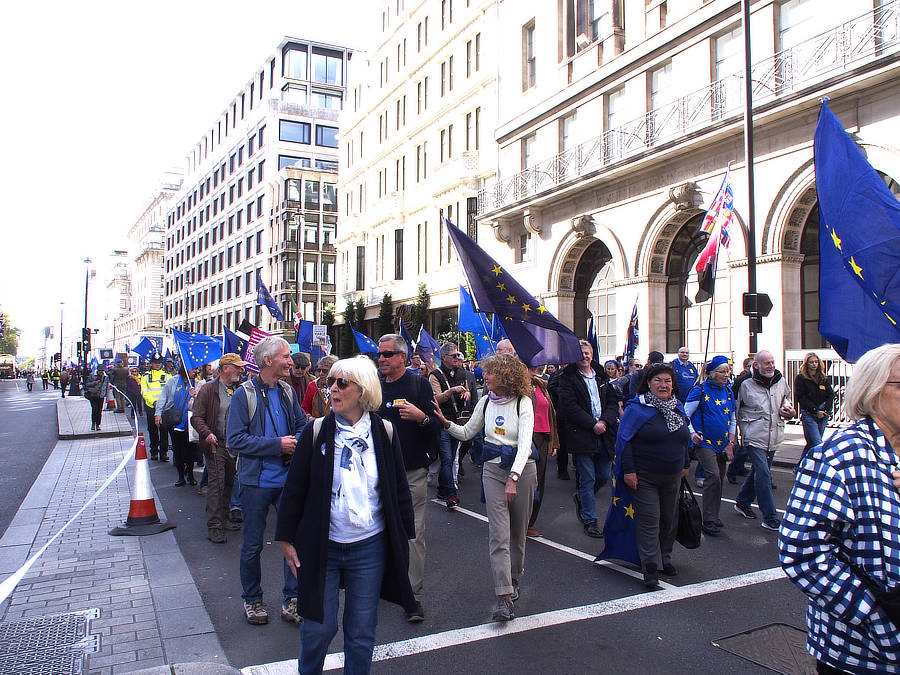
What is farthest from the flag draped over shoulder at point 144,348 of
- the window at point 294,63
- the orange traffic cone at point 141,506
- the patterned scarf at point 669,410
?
the window at point 294,63

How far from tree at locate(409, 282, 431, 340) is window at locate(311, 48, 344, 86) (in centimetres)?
3533

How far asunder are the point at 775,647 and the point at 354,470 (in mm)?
2904

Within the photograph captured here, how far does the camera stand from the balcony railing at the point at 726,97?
14789 millimetres

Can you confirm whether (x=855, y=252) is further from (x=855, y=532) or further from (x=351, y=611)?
(x=351, y=611)

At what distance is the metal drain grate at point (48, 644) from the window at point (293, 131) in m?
57.6

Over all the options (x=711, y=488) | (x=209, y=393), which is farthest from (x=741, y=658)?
(x=209, y=393)

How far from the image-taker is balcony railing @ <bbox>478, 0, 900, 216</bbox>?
14789 mm

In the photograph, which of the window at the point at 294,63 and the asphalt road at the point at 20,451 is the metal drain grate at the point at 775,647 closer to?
the asphalt road at the point at 20,451

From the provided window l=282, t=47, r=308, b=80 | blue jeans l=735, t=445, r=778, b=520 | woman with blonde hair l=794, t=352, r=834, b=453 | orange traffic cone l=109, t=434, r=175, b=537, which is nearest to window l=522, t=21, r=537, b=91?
woman with blonde hair l=794, t=352, r=834, b=453

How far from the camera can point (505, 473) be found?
206 inches

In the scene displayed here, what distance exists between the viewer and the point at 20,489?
10.1 metres

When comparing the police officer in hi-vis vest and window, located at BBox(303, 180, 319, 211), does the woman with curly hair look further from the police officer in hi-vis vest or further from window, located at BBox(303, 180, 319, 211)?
window, located at BBox(303, 180, 319, 211)

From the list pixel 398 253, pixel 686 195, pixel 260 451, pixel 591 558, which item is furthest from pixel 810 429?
pixel 398 253

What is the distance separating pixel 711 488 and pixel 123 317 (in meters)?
125
